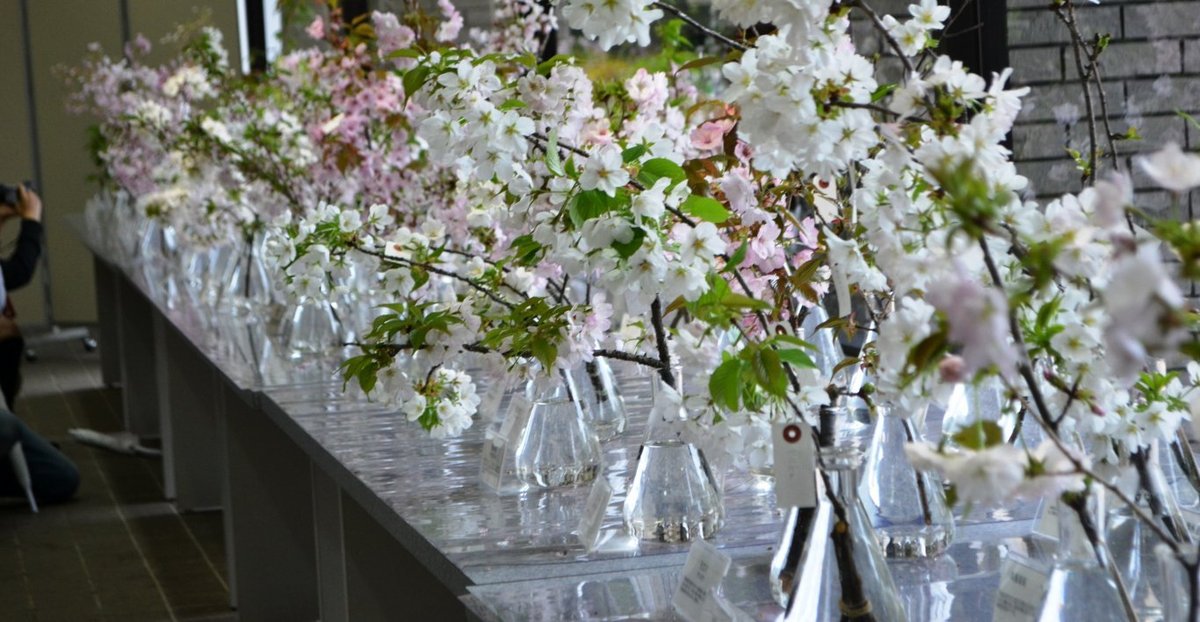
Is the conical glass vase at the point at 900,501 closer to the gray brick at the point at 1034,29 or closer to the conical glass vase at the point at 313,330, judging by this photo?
the gray brick at the point at 1034,29

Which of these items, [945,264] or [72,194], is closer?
[945,264]

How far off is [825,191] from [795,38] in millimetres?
579

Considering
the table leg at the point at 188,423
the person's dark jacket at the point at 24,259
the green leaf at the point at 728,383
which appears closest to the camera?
A: the green leaf at the point at 728,383

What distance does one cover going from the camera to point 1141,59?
255 cm

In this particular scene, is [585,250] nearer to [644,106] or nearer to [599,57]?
[644,106]

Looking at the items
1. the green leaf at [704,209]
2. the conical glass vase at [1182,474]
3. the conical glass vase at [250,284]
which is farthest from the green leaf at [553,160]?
the conical glass vase at [250,284]

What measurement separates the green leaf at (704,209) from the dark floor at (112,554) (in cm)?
296

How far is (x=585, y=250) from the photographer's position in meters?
1.40

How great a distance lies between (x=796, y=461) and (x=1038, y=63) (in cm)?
176

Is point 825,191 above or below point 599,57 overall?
below

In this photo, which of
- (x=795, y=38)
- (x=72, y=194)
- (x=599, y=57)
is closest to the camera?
(x=795, y=38)

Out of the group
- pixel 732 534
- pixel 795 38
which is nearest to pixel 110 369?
pixel 732 534

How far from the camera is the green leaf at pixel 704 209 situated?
1.42 m

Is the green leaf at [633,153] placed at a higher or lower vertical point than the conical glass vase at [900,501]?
higher
